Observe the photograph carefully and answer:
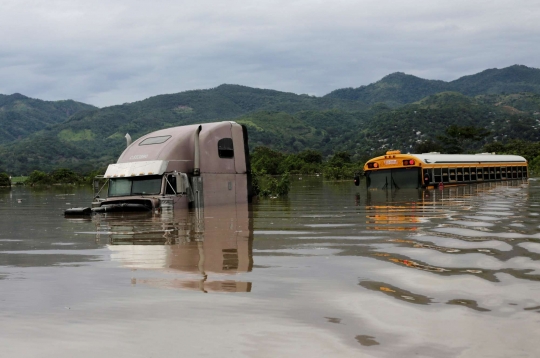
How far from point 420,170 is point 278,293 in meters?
25.2

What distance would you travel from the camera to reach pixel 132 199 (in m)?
19.4

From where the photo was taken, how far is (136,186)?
20.5m

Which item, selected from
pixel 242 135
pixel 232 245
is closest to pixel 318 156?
pixel 242 135

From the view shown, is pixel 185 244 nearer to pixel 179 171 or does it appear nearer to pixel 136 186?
pixel 179 171

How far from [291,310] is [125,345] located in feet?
5.38

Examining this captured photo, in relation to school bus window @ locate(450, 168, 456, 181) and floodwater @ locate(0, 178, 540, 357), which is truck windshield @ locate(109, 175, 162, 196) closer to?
floodwater @ locate(0, 178, 540, 357)

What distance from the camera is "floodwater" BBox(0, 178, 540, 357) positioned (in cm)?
506

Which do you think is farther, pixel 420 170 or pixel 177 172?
pixel 420 170

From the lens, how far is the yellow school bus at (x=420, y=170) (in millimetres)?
31219

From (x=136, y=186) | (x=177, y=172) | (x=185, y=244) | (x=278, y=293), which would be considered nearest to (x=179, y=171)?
(x=177, y=172)

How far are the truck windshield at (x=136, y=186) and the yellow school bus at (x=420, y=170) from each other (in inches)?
588

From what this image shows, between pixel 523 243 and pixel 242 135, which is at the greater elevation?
pixel 242 135

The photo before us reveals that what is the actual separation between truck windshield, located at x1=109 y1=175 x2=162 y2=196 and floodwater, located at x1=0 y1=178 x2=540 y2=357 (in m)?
7.08

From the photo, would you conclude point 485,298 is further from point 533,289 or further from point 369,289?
point 369,289
